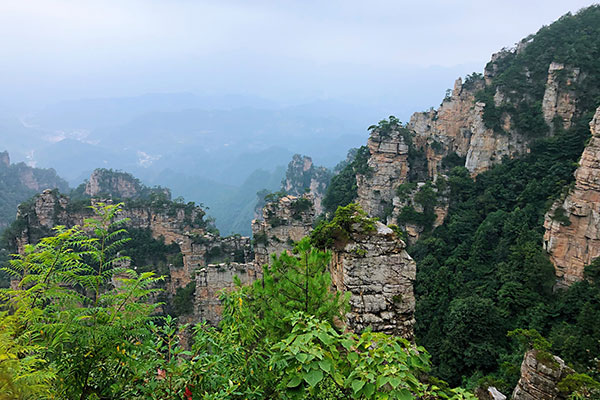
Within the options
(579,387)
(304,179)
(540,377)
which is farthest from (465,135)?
(304,179)

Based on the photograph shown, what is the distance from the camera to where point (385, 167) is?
3039cm

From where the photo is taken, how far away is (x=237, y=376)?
12.0 feet

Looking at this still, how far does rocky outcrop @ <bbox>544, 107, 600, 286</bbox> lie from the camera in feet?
50.3

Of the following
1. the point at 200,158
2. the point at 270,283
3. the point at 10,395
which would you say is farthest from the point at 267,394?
the point at 200,158

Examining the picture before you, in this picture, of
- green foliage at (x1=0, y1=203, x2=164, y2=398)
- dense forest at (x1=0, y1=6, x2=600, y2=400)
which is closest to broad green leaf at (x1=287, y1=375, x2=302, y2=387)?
dense forest at (x1=0, y1=6, x2=600, y2=400)

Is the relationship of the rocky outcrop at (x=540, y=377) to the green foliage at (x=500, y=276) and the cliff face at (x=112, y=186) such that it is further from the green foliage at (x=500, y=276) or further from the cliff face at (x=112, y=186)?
the cliff face at (x=112, y=186)

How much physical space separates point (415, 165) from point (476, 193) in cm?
688

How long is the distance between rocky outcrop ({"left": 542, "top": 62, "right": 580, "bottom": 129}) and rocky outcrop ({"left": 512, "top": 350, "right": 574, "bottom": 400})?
65.4 feet

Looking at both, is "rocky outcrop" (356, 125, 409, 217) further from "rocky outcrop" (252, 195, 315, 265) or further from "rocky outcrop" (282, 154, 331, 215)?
"rocky outcrop" (282, 154, 331, 215)

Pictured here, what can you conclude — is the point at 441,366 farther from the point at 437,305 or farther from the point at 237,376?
the point at 237,376

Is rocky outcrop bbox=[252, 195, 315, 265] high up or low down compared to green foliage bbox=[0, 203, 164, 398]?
down

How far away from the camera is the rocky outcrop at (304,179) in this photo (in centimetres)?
5622

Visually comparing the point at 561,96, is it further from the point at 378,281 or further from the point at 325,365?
the point at 325,365

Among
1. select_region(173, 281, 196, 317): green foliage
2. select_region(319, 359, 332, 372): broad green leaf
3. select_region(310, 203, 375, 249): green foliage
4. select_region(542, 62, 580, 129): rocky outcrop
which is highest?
select_region(542, 62, 580, 129): rocky outcrop
